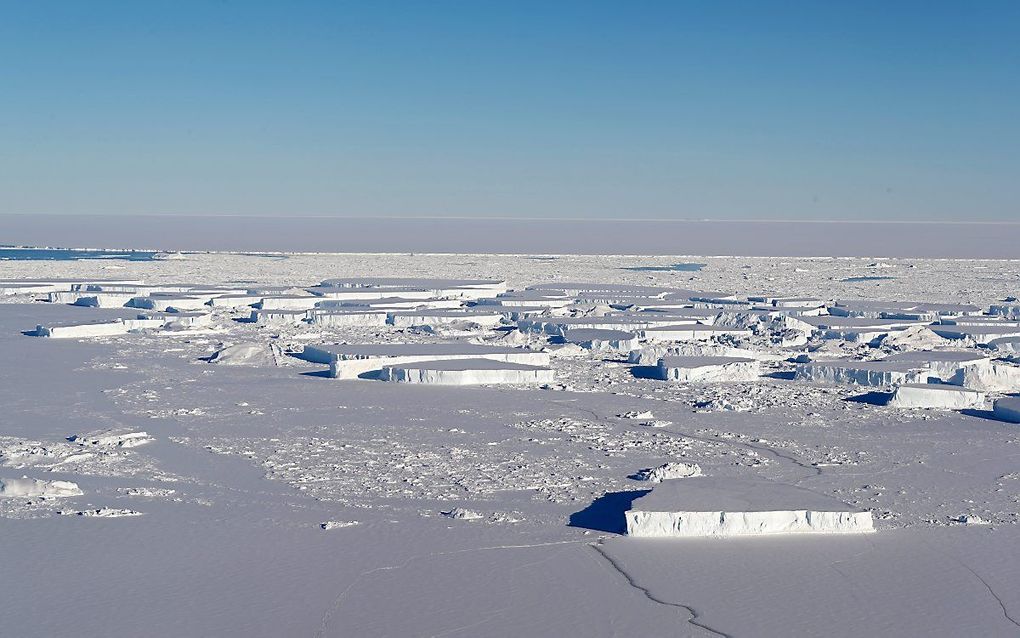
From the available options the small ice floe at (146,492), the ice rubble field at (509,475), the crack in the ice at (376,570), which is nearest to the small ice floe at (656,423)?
the ice rubble field at (509,475)

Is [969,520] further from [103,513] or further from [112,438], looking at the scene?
[112,438]

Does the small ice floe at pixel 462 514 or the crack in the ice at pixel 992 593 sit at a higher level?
the small ice floe at pixel 462 514

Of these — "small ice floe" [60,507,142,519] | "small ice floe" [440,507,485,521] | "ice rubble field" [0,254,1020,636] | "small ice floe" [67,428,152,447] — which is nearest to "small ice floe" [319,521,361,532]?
"ice rubble field" [0,254,1020,636]

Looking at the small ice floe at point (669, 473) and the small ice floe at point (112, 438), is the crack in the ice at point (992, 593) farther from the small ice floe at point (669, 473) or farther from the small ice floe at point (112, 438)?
the small ice floe at point (112, 438)

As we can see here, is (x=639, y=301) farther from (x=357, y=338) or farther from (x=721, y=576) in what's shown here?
(x=721, y=576)

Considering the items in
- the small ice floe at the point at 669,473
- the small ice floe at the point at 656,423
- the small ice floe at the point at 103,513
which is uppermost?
the small ice floe at the point at 656,423

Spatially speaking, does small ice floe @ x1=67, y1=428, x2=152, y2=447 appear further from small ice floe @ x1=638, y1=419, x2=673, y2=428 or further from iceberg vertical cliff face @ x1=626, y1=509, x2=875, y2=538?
iceberg vertical cliff face @ x1=626, y1=509, x2=875, y2=538

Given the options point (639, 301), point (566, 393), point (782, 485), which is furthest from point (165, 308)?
point (782, 485)
